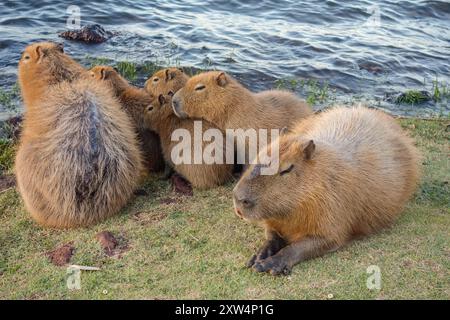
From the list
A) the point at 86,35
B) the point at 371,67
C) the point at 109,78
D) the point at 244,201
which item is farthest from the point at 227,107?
the point at 86,35

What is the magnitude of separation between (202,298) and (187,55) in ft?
19.7

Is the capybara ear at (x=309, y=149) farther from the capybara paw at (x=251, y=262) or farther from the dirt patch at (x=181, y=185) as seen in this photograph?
the dirt patch at (x=181, y=185)

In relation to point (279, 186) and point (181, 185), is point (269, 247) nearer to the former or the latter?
point (279, 186)

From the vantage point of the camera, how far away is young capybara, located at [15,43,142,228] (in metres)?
4.08

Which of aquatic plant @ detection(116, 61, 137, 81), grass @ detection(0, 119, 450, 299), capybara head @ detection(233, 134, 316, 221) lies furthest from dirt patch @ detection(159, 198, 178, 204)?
aquatic plant @ detection(116, 61, 137, 81)

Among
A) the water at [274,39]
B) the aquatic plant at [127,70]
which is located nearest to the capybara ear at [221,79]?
the water at [274,39]

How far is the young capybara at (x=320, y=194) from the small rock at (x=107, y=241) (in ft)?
2.94

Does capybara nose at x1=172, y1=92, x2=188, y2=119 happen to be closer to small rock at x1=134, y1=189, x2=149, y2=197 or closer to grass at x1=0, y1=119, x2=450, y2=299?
small rock at x1=134, y1=189, x2=149, y2=197

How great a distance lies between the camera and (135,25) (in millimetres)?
9961

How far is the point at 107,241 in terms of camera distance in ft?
12.6

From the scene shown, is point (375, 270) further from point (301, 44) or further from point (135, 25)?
point (135, 25)

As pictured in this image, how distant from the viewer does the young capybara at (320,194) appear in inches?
135

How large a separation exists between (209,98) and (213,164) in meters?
0.69

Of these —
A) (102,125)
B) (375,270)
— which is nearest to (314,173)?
(375,270)
